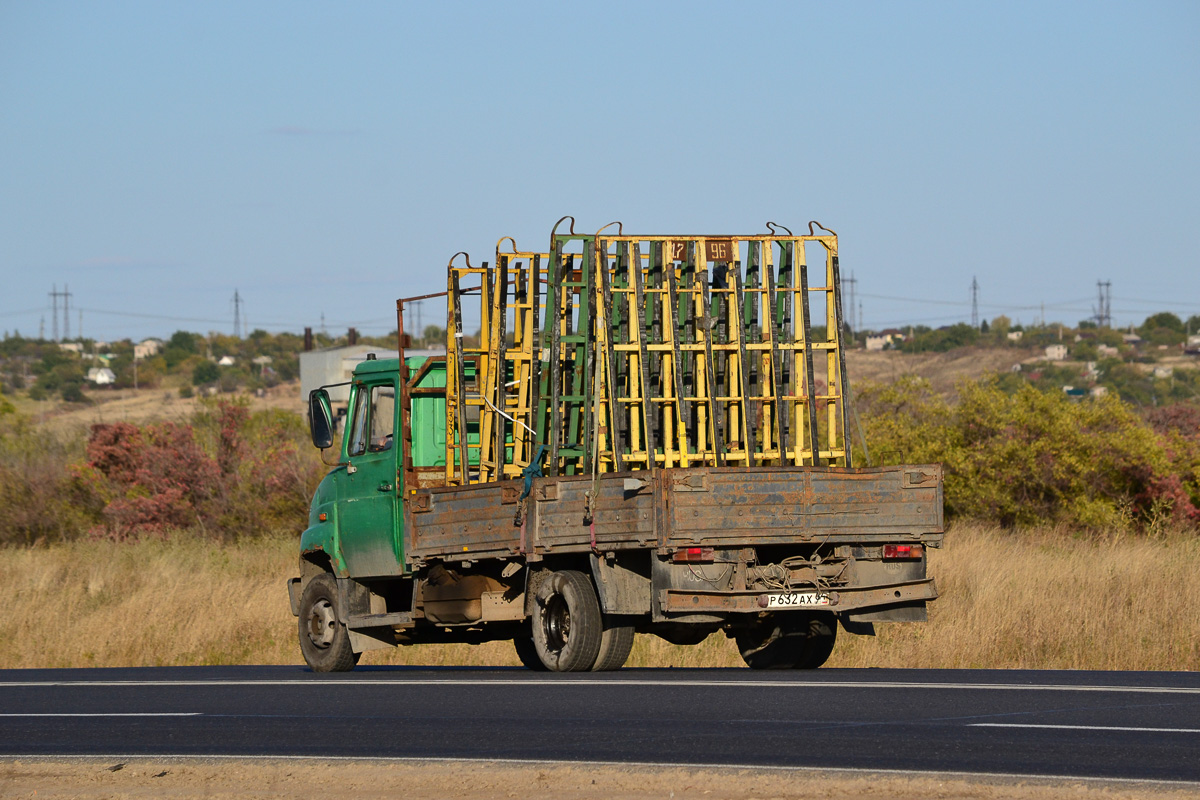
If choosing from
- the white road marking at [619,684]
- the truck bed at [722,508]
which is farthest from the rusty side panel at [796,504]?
the white road marking at [619,684]

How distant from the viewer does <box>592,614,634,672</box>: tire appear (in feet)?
39.8

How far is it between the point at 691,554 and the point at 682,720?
8.39ft

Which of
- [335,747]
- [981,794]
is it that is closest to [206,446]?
[335,747]

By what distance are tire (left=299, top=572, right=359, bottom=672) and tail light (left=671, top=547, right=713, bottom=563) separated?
14.4ft

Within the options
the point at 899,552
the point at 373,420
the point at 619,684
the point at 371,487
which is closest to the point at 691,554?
the point at 619,684

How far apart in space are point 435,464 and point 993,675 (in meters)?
5.25

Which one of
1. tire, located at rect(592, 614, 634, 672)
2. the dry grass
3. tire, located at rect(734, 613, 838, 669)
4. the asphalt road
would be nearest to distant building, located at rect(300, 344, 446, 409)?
the dry grass

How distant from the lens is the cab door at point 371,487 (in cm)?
1407

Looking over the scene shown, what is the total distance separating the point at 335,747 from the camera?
8.55 metres

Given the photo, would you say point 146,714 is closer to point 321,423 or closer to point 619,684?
point 619,684

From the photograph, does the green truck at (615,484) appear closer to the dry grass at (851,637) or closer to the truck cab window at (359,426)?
the truck cab window at (359,426)

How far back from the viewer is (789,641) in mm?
13469

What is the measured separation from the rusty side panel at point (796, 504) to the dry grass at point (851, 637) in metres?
3.96

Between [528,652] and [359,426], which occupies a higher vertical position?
[359,426]
